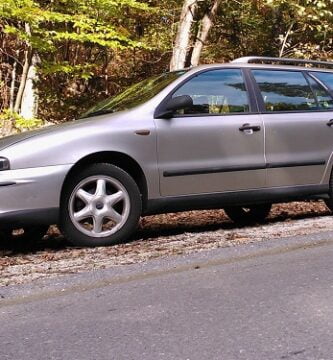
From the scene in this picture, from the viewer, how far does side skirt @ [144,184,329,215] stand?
18.8 feet

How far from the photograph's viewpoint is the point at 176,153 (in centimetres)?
572

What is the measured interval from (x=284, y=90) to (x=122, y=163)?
203 cm

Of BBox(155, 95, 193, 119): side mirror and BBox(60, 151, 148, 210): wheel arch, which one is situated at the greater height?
BBox(155, 95, 193, 119): side mirror

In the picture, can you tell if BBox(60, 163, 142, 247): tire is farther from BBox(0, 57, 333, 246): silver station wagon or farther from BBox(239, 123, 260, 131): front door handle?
BBox(239, 123, 260, 131): front door handle

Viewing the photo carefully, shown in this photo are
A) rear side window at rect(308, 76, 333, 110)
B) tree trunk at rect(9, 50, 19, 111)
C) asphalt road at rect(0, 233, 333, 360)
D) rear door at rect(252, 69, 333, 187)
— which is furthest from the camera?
tree trunk at rect(9, 50, 19, 111)

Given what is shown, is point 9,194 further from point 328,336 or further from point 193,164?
point 328,336

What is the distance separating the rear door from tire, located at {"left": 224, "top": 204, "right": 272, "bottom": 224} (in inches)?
32.7

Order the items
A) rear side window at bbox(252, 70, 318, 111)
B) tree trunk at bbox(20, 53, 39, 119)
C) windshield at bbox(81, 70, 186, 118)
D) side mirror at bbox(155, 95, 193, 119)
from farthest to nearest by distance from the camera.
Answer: tree trunk at bbox(20, 53, 39, 119)
rear side window at bbox(252, 70, 318, 111)
windshield at bbox(81, 70, 186, 118)
side mirror at bbox(155, 95, 193, 119)

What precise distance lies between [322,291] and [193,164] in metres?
2.14

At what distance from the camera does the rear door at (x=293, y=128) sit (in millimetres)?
6240

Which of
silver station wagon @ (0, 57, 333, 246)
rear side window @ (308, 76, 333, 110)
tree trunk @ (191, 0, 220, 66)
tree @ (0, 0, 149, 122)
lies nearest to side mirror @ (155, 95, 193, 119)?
silver station wagon @ (0, 57, 333, 246)

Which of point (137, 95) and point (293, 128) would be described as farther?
point (293, 128)

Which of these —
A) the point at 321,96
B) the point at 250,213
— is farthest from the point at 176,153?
the point at 321,96

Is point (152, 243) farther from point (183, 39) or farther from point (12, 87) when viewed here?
point (12, 87)
